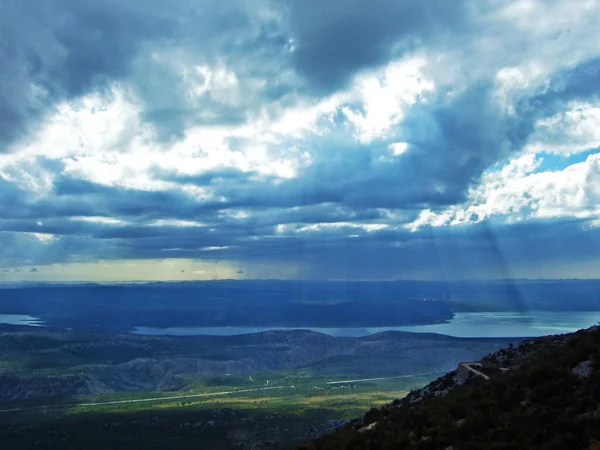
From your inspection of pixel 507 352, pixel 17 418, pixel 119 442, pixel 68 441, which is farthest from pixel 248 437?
pixel 17 418

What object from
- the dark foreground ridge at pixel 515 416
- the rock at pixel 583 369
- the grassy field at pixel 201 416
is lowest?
the grassy field at pixel 201 416

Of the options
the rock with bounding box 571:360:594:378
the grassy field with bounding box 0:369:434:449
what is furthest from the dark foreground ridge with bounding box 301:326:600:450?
the grassy field with bounding box 0:369:434:449

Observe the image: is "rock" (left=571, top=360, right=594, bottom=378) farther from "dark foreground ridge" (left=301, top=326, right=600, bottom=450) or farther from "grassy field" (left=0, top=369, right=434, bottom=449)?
"grassy field" (left=0, top=369, right=434, bottom=449)

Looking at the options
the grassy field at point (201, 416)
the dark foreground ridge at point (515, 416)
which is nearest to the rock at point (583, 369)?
the dark foreground ridge at point (515, 416)

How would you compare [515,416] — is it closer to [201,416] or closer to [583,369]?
[583,369]

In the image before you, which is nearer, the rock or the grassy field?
the rock

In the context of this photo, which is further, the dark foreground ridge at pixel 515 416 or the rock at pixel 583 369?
the rock at pixel 583 369

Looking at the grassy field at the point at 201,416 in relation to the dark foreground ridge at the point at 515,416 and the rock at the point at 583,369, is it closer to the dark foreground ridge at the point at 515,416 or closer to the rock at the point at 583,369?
the dark foreground ridge at the point at 515,416

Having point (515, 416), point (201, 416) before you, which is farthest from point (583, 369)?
point (201, 416)

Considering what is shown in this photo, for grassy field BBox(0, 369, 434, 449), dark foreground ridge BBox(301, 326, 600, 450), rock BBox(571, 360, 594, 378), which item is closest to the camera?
dark foreground ridge BBox(301, 326, 600, 450)
